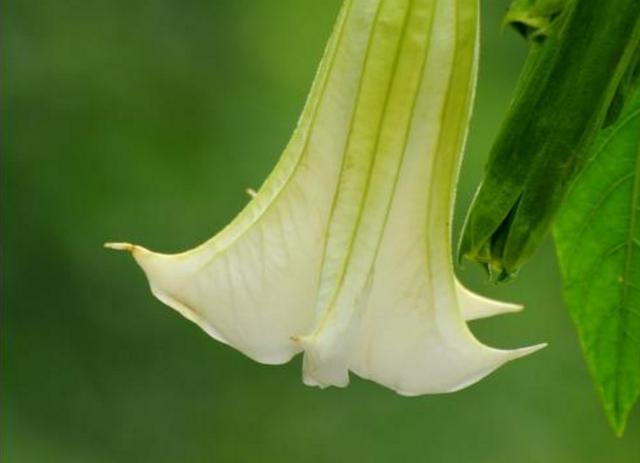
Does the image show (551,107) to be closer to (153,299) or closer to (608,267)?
(608,267)

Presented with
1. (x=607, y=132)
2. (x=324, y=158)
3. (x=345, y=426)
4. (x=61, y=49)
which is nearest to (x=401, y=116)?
Answer: (x=324, y=158)

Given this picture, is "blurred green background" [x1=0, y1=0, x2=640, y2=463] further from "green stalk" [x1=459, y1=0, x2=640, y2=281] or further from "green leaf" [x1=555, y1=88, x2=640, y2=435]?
"green stalk" [x1=459, y1=0, x2=640, y2=281]

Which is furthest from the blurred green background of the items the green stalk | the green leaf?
the green stalk

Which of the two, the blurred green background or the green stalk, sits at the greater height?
the green stalk

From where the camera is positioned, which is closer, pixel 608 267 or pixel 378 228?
pixel 378 228

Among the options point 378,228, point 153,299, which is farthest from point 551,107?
point 153,299

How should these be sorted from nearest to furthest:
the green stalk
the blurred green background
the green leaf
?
the green stalk → the green leaf → the blurred green background
